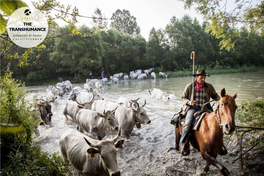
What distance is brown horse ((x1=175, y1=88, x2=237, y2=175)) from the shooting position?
10.1ft

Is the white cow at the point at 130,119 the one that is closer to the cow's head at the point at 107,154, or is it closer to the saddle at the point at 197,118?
the saddle at the point at 197,118

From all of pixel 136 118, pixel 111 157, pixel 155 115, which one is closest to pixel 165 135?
pixel 136 118

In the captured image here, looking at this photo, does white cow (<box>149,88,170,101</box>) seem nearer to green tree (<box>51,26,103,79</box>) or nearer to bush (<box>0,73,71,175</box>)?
bush (<box>0,73,71,175</box>)

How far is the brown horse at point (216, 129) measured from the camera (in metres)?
3.08

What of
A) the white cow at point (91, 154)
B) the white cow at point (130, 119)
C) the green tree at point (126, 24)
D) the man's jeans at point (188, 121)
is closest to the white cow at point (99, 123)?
the white cow at point (130, 119)

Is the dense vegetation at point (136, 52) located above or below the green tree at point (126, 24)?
below

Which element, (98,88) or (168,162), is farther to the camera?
(98,88)

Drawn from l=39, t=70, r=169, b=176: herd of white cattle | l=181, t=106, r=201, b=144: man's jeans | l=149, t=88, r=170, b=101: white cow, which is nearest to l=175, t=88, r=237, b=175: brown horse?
l=181, t=106, r=201, b=144: man's jeans

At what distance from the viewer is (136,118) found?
6.88 metres

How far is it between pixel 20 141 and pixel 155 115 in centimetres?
752

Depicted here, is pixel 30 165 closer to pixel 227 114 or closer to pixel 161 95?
pixel 227 114

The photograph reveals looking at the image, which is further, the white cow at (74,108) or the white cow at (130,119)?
the white cow at (74,108)

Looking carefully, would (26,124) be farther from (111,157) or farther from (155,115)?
(155,115)

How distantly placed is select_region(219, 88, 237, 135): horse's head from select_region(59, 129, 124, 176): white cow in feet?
6.74
